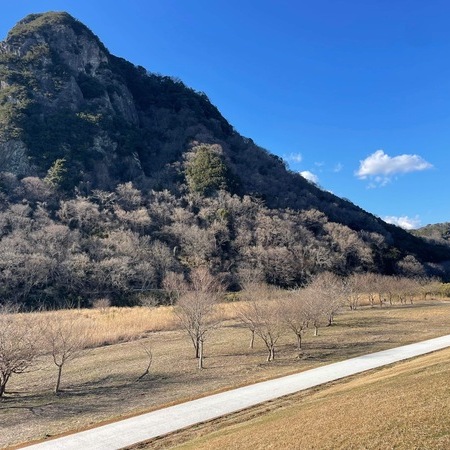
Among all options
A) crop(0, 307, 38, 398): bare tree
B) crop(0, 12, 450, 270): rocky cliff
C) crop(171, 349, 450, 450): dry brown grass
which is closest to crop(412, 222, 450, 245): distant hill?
crop(0, 12, 450, 270): rocky cliff

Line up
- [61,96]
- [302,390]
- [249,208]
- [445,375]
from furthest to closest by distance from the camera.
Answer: [61,96]
[249,208]
[302,390]
[445,375]

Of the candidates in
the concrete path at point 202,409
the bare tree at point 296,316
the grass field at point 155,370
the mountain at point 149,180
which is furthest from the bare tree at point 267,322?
the mountain at point 149,180

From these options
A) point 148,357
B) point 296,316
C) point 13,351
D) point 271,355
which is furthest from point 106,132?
point 13,351

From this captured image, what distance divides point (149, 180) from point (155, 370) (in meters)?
74.1

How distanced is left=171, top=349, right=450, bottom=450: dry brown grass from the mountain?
49.3 metres

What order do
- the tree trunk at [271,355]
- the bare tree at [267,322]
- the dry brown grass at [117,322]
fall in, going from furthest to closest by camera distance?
A: the dry brown grass at [117,322] → the bare tree at [267,322] → the tree trunk at [271,355]

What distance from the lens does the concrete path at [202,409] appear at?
12.7 m

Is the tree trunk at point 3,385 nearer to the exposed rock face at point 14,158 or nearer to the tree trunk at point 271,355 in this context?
the tree trunk at point 271,355

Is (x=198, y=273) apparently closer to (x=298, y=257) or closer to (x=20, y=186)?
(x=298, y=257)

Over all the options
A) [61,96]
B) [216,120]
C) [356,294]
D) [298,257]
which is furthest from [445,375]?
[216,120]

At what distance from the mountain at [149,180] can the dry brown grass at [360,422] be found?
4928 centimetres

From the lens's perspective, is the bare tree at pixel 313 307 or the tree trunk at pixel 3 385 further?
the bare tree at pixel 313 307

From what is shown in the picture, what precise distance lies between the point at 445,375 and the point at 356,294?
40.7 metres

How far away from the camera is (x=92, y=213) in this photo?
73250 millimetres
